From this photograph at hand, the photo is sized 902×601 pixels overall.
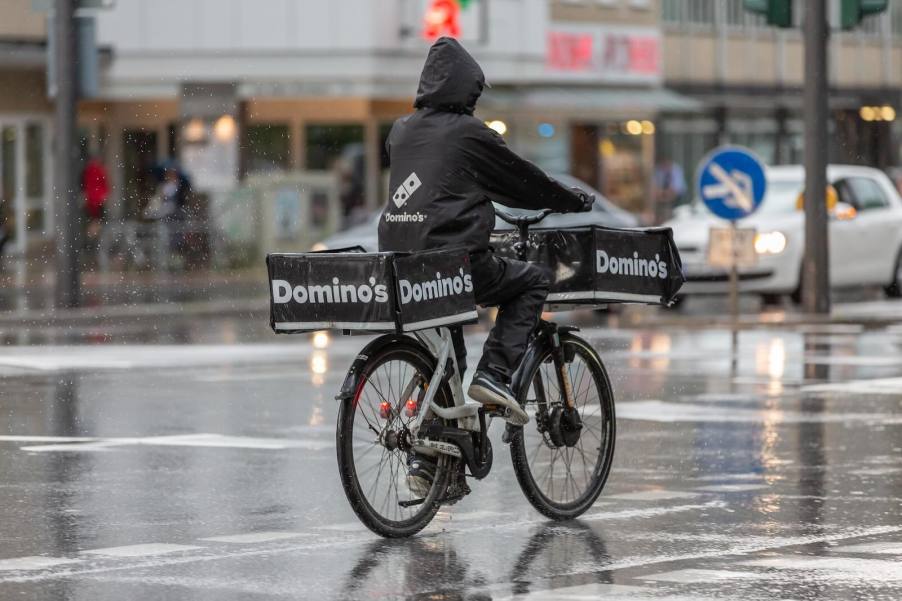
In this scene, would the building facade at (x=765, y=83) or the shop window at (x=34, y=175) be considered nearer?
the shop window at (x=34, y=175)

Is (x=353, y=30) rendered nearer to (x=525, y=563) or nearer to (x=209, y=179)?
(x=209, y=179)

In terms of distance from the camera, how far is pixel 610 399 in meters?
9.97

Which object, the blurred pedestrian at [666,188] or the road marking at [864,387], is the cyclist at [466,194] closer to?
the road marking at [864,387]

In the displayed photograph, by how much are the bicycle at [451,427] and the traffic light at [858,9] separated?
1308 centimetres

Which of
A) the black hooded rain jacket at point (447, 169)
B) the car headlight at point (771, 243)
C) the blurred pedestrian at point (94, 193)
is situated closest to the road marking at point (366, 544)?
the black hooded rain jacket at point (447, 169)

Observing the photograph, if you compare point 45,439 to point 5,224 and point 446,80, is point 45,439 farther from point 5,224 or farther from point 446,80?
point 5,224

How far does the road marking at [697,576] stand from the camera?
26.0 ft

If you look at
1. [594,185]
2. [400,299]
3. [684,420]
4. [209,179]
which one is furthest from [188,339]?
[594,185]

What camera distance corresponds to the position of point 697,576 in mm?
8016

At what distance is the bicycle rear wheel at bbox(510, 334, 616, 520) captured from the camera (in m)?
9.44

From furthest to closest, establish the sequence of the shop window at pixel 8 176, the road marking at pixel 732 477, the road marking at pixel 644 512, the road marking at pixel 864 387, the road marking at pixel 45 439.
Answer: the shop window at pixel 8 176 → the road marking at pixel 864 387 → the road marking at pixel 45 439 → the road marking at pixel 732 477 → the road marking at pixel 644 512

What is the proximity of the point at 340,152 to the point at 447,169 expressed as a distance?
34.1 meters

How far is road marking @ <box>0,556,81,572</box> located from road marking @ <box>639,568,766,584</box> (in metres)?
2.06

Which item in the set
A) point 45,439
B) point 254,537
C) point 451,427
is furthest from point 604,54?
point 254,537
